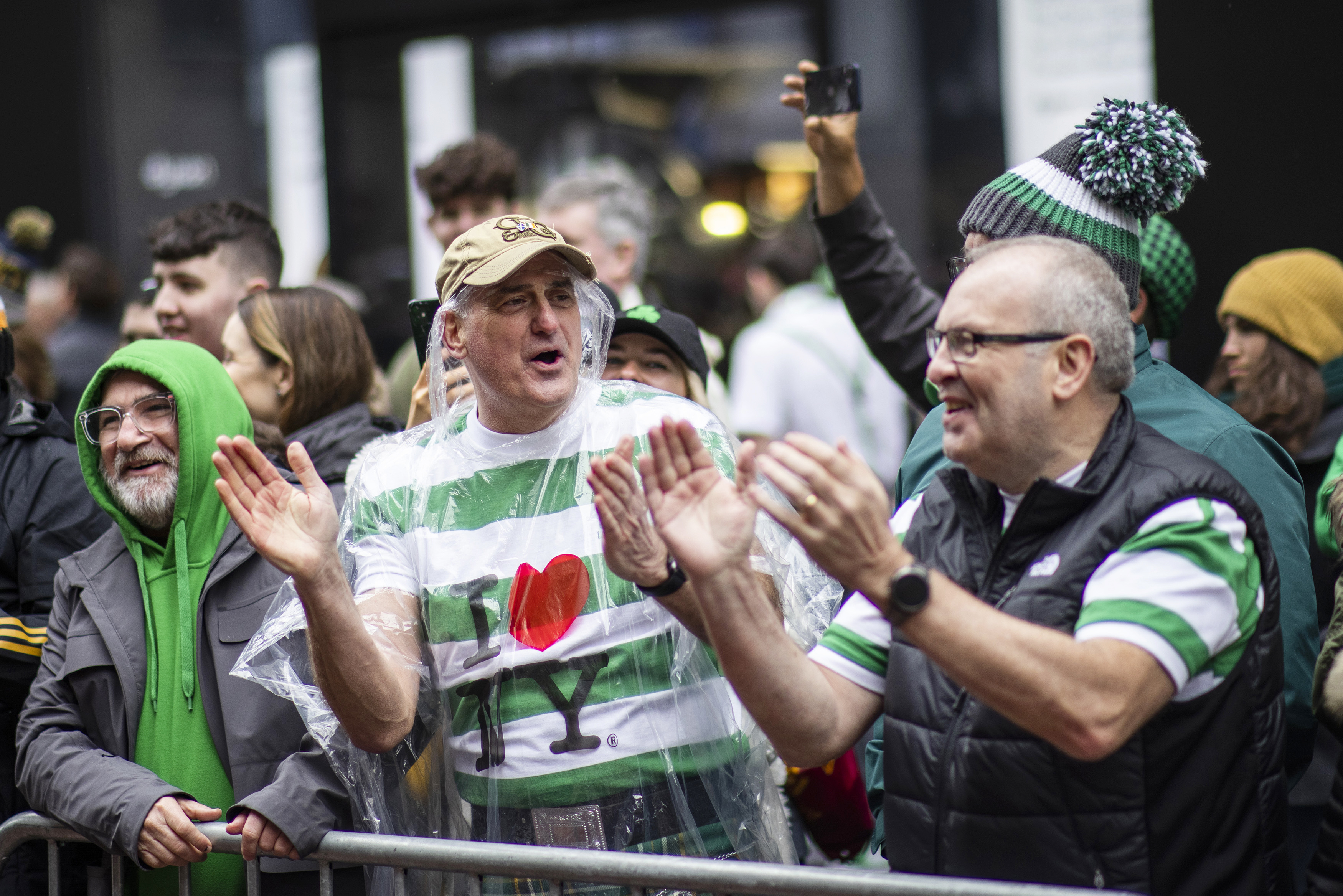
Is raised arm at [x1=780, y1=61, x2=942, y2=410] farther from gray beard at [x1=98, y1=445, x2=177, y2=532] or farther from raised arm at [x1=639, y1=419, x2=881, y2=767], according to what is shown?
gray beard at [x1=98, y1=445, x2=177, y2=532]

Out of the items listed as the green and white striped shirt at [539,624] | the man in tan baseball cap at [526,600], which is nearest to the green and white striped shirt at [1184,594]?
the man in tan baseball cap at [526,600]

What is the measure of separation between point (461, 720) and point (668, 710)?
43 centimetres

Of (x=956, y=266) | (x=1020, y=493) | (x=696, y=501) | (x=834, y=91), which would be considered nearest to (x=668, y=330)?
(x=834, y=91)

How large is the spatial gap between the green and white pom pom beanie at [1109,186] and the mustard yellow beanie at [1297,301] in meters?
1.34

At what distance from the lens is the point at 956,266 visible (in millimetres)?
2773

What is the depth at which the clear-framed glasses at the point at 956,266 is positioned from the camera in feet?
8.73

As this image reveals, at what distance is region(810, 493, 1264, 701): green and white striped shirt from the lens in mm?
1902

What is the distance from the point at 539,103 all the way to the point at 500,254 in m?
6.69

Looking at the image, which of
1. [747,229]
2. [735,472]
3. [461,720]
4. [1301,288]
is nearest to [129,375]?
[461,720]

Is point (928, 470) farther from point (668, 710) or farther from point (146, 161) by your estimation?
point (146, 161)

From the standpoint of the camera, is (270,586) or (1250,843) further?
(270,586)

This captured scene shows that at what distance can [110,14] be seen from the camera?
29.8ft

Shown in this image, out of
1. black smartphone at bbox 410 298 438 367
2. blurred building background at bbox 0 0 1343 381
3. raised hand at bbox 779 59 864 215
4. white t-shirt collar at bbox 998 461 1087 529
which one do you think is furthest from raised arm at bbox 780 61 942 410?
white t-shirt collar at bbox 998 461 1087 529

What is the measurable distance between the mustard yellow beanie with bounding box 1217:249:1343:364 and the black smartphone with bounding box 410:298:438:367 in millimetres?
2330
